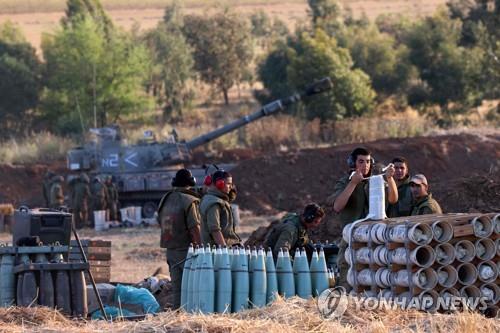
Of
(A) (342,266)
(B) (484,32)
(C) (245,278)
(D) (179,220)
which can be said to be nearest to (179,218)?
(D) (179,220)

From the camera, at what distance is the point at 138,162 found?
34781 millimetres

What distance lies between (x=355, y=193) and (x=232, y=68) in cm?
5292

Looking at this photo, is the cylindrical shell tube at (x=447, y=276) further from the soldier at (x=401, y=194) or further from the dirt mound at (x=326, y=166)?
the dirt mound at (x=326, y=166)

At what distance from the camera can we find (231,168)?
37.8 meters

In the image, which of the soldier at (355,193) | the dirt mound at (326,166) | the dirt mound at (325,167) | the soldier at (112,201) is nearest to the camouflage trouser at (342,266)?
the soldier at (355,193)

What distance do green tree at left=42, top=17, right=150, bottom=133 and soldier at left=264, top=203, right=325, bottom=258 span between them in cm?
4119

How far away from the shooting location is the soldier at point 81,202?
3175 cm

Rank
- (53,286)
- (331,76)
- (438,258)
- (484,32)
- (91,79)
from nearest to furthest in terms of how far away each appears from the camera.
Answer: (438,258), (53,286), (331,76), (484,32), (91,79)

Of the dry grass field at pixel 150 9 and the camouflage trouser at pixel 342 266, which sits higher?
the dry grass field at pixel 150 9

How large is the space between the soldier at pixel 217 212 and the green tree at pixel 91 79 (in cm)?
4066

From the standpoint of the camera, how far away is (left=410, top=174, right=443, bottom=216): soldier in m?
12.0

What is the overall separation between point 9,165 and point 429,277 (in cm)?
3690

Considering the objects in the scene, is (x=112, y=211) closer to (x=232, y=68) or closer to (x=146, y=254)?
(x=146, y=254)

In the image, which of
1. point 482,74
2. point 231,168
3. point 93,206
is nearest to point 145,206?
point 93,206
